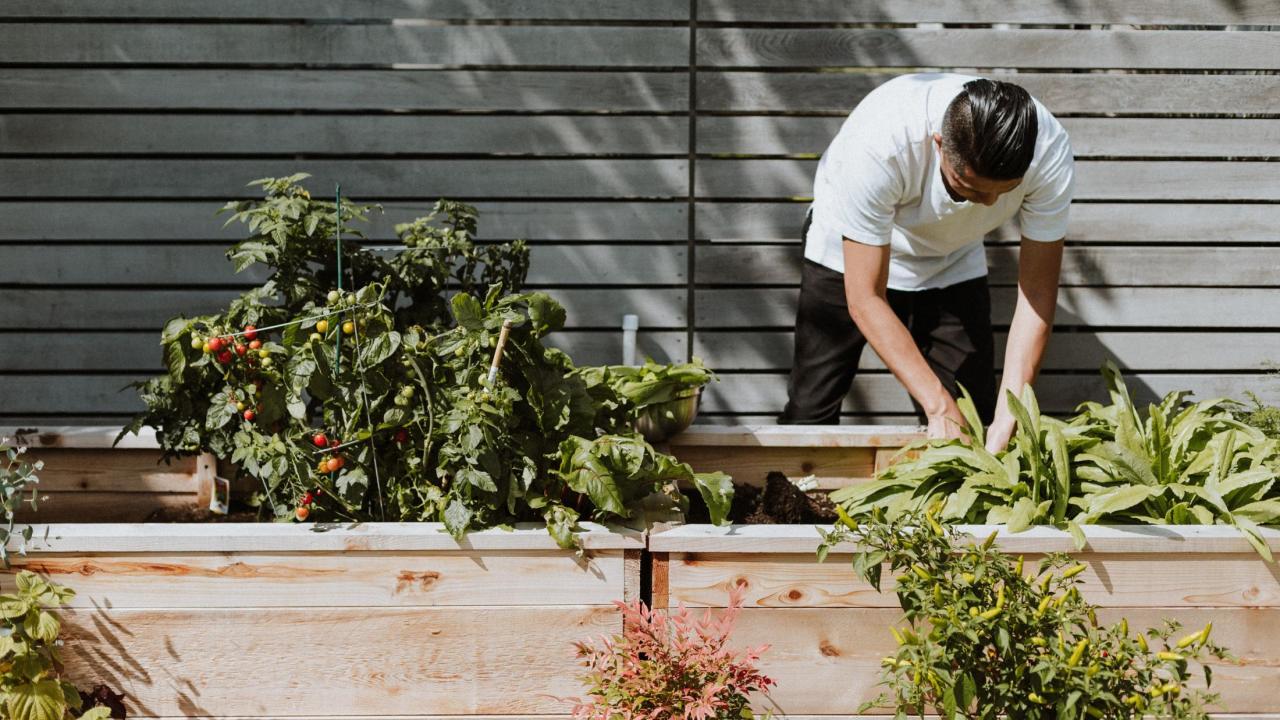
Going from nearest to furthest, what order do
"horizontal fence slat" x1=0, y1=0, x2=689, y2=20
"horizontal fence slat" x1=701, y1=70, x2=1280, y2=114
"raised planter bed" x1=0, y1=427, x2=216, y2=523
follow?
1. "raised planter bed" x1=0, y1=427, x2=216, y2=523
2. "horizontal fence slat" x1=0, y1=0, x2=689, y2=20
3. "horizontal fence slat" x1=701, y1=70, x2=1280, y2=114

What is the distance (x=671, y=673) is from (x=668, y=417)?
1.07m

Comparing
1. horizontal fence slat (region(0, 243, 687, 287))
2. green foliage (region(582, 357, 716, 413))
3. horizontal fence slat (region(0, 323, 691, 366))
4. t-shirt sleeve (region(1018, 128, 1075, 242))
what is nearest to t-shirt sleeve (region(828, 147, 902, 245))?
t-shirt sleeve (region(1018, 128, 1075, 242))

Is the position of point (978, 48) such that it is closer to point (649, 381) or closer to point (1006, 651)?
point (649, 381)

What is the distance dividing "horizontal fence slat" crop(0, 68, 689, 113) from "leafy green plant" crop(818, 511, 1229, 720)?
2.30 metres

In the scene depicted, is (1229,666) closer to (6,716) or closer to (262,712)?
(262,712)

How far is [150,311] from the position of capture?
3826 mm

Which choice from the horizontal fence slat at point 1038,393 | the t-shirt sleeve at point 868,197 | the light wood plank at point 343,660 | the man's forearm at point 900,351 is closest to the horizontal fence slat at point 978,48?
the t-shirt sleeve at point 868,197

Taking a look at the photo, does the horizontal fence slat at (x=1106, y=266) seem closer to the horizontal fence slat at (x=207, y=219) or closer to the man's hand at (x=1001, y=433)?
the horizontal fence slat at (x=207, y=219)

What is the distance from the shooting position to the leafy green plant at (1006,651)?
5.92 feet

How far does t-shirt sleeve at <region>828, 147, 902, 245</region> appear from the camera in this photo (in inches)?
109

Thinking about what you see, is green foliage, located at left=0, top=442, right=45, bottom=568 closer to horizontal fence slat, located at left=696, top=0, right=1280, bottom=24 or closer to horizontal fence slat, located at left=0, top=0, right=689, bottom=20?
horizontal fence slat, located at left=0, top=0, right=689, bottom=20

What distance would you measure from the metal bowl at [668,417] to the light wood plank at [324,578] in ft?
2.42

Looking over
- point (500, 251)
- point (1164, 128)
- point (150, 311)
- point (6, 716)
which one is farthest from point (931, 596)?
point (150, 311)

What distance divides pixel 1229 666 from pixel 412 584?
6.40 feet
